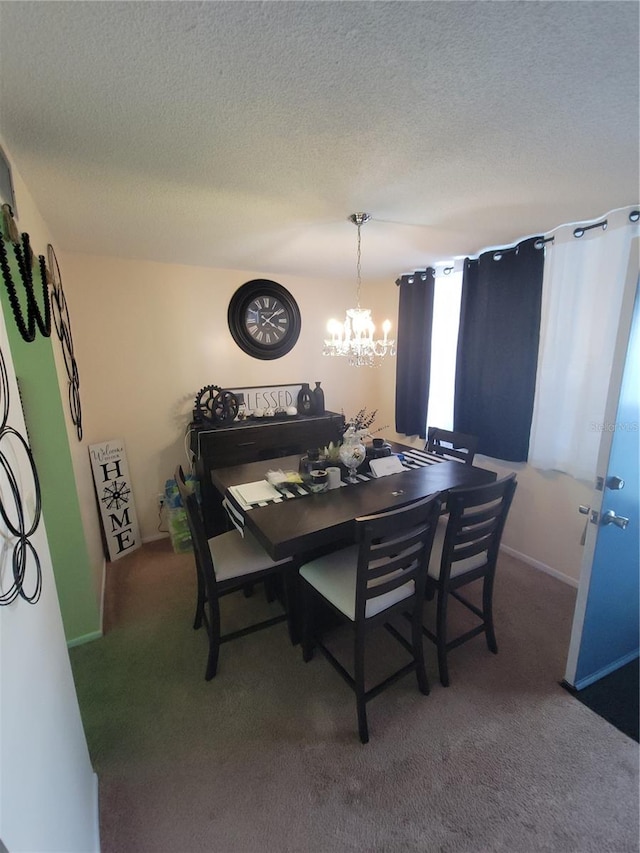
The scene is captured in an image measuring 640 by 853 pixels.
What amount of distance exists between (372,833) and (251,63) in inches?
93.8


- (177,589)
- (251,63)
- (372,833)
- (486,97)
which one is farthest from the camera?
(177,589)

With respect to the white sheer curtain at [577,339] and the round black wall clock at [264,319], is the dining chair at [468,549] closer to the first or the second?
the white sheer curtain at [577,339]

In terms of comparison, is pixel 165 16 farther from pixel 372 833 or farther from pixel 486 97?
pixel 372 833

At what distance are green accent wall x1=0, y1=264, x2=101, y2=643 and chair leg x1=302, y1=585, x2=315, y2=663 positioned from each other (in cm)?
125

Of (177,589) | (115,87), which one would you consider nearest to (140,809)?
(177,589)

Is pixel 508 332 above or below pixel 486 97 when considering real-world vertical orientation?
below

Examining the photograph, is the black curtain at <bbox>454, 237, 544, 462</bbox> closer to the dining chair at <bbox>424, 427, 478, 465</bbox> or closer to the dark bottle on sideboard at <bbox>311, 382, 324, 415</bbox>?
the dining chair at <bbox>424, 427, 478, 465</bbox>

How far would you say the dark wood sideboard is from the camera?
2.74 metres

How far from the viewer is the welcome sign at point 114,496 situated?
271 cm

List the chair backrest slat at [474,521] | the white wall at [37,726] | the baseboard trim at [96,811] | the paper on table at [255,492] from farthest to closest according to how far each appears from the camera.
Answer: the paper on table at [255,492] < the chair backrest slat at [474,521] < the baseboard trim at [96,811] < the white wall at [37,726]

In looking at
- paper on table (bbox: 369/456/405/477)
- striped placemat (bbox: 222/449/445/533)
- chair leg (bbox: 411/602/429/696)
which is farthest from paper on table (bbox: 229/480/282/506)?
chair leg (bbox: 411/602/429/696)

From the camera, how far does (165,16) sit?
2.47ft

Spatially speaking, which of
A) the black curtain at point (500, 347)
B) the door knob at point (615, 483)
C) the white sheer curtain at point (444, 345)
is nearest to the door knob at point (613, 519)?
the door knob at point (615, 483)

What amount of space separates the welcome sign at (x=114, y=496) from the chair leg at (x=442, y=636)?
8.24ft
